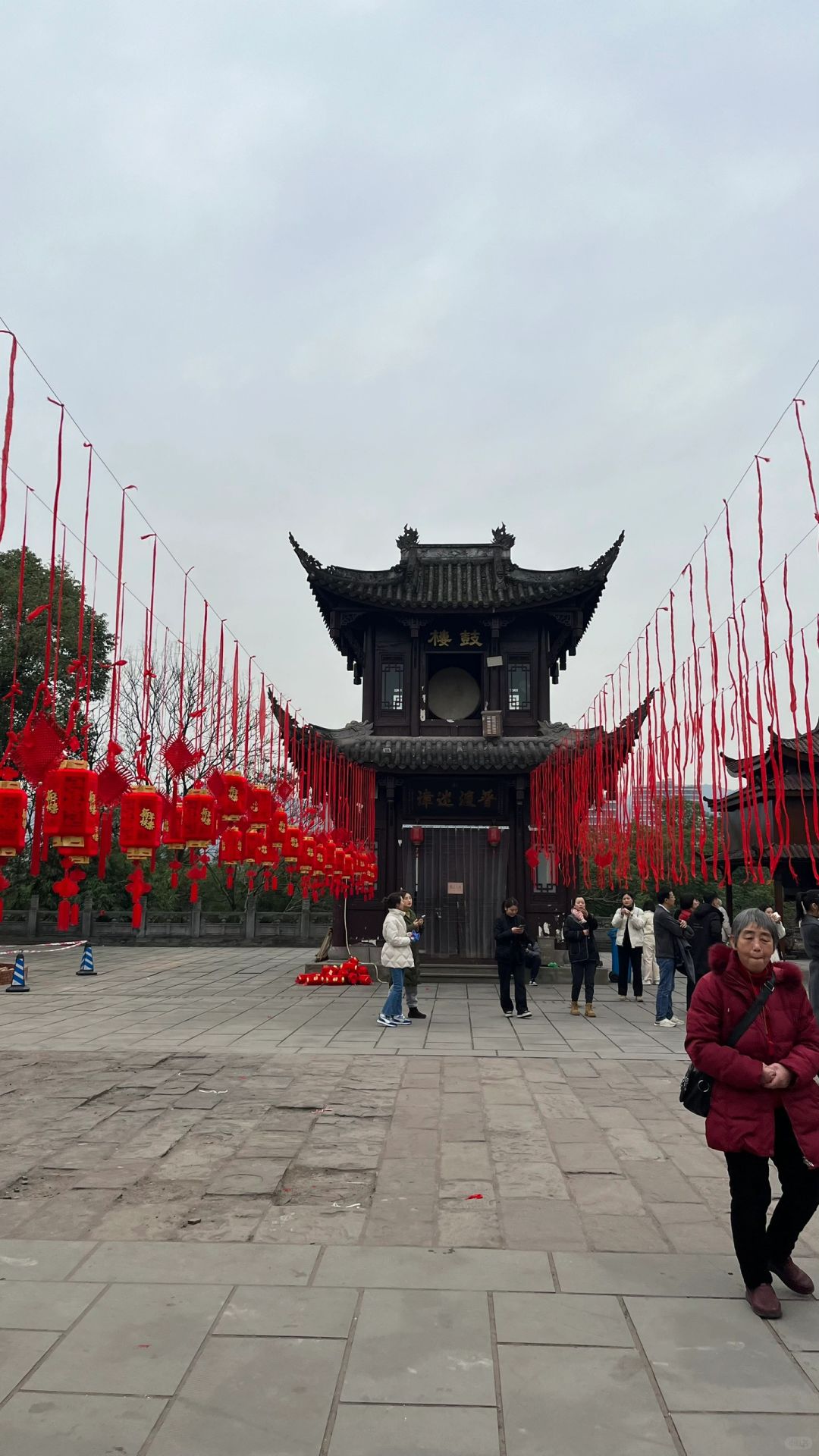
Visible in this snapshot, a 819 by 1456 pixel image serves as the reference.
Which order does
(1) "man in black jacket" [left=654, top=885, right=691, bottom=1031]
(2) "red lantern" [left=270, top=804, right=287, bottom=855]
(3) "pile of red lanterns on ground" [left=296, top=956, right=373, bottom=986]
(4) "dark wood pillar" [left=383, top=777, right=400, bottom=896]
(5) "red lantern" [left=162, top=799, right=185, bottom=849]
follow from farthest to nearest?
(4) "dark wood pillar" [left=383, top=777, right=400, bottom=896] < (3) "pile of red lanterns on ground" [left=296, top=956, right=373, bottom=986] < (2) "red lantern" [left=270, top=804, right=287, bottom=855] < (1) "man in black jacket" [left=654, top=885, right=691, bottom=1031] < (5) "red lantern" [left=162, top=799, right=185, bottom=849]

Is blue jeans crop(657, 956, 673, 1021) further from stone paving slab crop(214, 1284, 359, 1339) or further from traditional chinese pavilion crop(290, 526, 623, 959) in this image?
stone paving slab crop(214, 1284, 359, 1339)

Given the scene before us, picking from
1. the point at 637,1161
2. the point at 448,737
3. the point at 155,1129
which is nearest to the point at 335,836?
the point at 448,737

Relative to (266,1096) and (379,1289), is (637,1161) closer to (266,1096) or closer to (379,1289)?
(379,1289)

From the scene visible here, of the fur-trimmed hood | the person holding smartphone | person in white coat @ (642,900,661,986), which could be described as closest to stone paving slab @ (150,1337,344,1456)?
the fur-trimmed hood

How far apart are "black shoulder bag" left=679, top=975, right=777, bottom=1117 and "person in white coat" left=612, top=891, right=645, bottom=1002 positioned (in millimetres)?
11595

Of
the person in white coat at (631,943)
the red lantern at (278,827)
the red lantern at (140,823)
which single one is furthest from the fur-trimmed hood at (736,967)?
the person in white coat at (631,943)

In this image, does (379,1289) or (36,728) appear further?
(36,728)

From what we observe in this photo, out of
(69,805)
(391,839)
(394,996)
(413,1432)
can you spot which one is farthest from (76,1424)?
(391,839)

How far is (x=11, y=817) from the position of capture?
616cm

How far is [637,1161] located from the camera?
581 cm

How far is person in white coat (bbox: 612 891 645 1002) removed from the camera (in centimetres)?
1549

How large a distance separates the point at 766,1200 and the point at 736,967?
0.96 metres

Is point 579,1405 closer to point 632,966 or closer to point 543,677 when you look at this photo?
point 632,966

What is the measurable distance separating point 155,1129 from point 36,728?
3.05 metres
